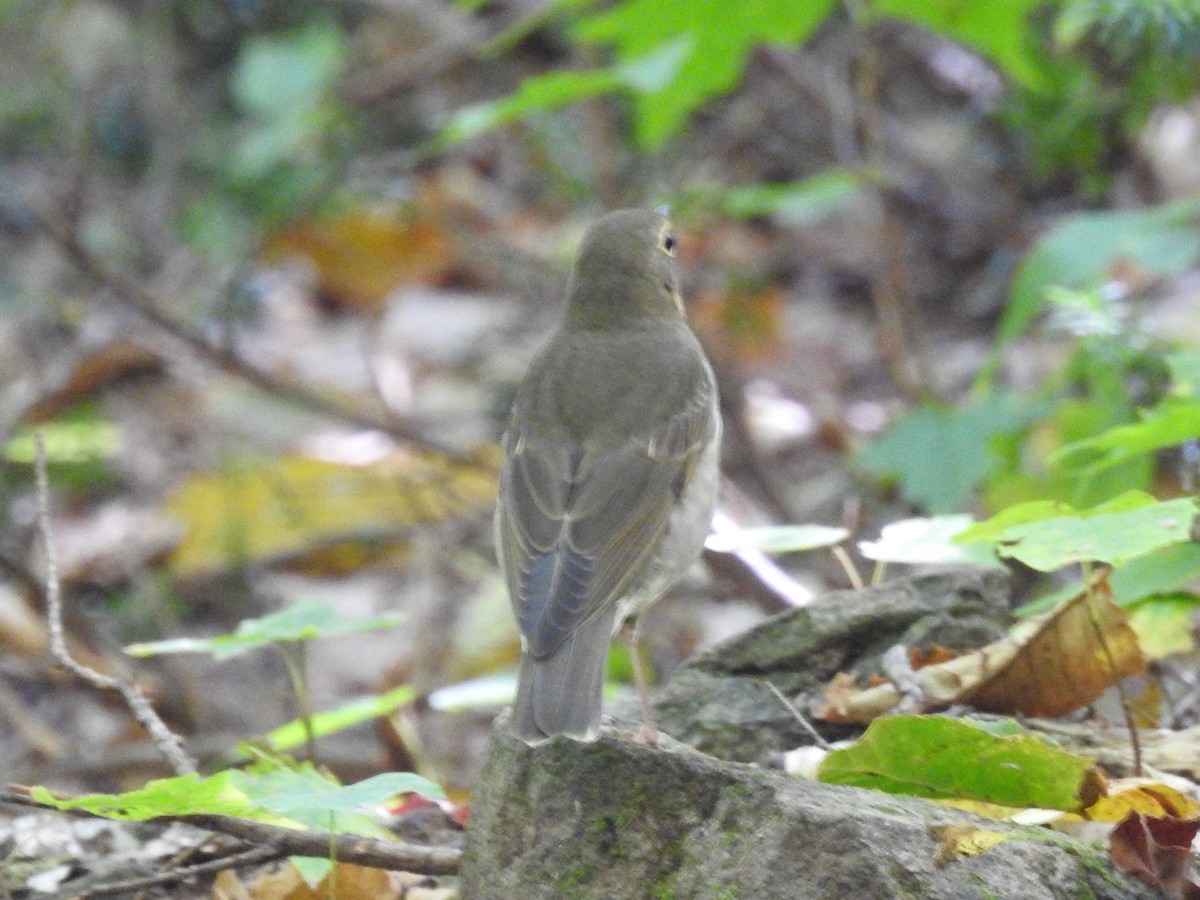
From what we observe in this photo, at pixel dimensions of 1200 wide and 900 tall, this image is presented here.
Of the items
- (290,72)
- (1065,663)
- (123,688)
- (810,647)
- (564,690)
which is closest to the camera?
(564,690)

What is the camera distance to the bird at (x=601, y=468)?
3.08 metres

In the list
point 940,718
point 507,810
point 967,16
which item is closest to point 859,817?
point 940,718

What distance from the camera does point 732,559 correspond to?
542cm

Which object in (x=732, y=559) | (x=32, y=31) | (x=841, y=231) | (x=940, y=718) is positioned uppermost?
(x=32, y=31)

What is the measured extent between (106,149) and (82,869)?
7.21m

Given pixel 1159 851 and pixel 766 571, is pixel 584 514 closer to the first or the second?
pixel 766 571

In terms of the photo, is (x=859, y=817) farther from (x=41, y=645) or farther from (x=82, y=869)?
(x=41, y=645)

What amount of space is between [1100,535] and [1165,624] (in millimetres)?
978

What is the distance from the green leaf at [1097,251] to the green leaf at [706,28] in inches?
41.6

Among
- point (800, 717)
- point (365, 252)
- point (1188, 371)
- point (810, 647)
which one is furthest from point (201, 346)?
point (1188, 371)

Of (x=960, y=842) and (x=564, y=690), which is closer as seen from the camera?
(x=960, y=842)

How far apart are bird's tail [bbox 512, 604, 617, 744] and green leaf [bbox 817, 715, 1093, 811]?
397 mm

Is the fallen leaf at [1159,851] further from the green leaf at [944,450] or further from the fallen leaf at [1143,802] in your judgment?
the green leaf at [944,450]

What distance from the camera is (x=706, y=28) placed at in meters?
5.11
